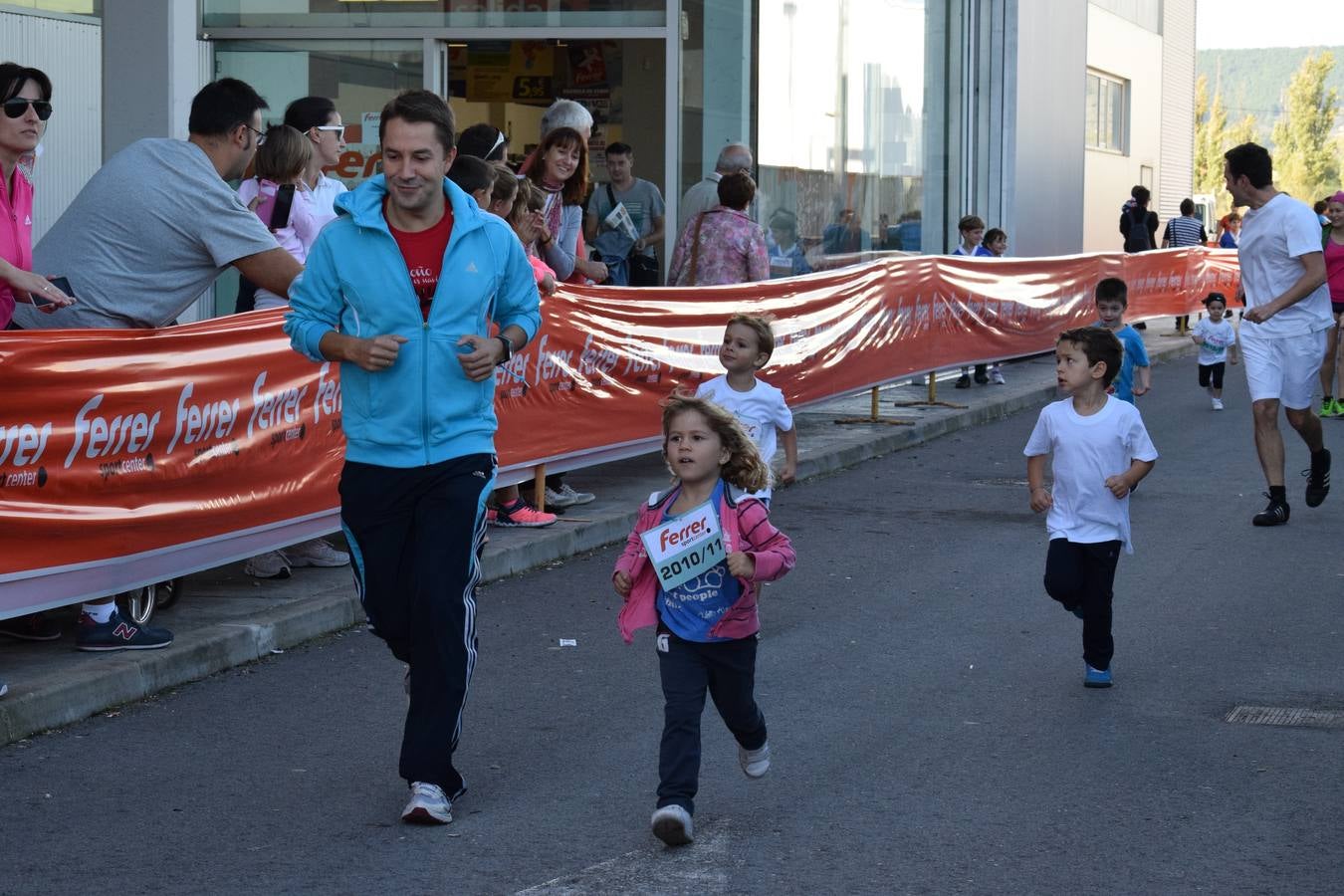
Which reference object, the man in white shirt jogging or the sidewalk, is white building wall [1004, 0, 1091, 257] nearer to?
the sidewalk

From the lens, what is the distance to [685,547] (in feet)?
16.3

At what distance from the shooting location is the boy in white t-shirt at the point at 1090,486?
6797 mm

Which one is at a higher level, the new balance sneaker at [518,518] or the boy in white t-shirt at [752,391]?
the boy in white t-shirt at [752,391]

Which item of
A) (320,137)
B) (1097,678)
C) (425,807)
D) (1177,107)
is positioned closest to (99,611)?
(425,807)

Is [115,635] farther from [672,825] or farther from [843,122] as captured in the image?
[843,122]

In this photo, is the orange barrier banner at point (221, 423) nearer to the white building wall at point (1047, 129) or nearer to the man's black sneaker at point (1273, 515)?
the man's black sneaker at point (1273, 515)

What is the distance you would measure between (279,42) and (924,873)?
1186 centimetres

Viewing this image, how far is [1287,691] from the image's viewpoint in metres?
6.69

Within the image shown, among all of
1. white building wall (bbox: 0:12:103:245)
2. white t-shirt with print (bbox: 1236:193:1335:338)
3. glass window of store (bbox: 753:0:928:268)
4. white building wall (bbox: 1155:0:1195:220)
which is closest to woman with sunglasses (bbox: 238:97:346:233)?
white building wall (bbox: 0:12:103:245)

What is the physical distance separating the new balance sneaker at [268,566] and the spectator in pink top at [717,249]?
4.99 m

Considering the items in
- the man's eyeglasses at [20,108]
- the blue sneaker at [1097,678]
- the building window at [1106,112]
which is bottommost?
the blue sneaker at [1097,678]

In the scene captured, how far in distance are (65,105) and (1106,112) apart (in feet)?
74.3

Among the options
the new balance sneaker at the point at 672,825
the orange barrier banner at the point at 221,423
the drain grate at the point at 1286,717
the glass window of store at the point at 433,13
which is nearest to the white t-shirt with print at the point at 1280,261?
the orange barrier banner at the point at 221,423

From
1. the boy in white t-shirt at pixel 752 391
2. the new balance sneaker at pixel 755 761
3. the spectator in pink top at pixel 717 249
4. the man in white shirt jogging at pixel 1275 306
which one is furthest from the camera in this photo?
the spectator in pink top at pixel 717 249
